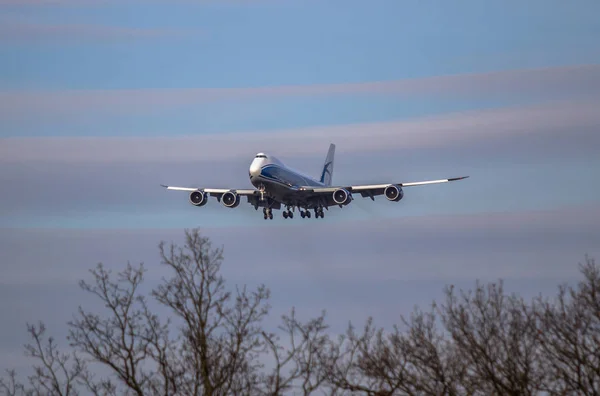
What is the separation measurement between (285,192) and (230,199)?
4.92 m

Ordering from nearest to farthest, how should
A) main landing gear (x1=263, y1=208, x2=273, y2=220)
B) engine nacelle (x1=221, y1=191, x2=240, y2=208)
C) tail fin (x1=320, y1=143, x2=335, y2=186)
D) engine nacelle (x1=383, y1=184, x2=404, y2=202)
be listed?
1. engine nacelle (x1=383, y1=184, x2=404, y2=202)
2. engine nacelle (x1=221, y1=191, x2=240, y2=208)
3. main landing gear (x1=263, y1=208, x2=273, y2=220)
4. tail fin (x1=320, y1=143, x2=335, y2=186)

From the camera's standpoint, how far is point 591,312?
1577 inches

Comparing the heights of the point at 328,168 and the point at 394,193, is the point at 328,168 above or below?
above

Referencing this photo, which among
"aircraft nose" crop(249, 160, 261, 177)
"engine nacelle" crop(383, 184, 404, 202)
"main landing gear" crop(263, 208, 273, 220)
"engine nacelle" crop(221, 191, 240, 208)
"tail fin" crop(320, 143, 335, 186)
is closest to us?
"aircraft nose" crop(249, 160, 261, 177)

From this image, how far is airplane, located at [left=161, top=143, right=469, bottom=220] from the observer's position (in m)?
88.6

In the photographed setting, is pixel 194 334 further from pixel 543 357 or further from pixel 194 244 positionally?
pixel 543 357

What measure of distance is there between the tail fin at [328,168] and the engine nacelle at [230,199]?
130ft

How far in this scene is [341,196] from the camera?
90688 millimetres

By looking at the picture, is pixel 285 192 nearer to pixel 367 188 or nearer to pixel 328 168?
pixel 367 188

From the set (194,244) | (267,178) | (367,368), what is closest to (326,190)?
(267,178)

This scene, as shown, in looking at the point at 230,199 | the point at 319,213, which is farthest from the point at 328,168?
the point at 230,199

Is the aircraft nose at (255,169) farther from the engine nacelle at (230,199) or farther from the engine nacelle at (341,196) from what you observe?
the engine nacelle at (341,196)

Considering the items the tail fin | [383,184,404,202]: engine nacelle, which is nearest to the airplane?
[383,184,404,202]: engine nacelle

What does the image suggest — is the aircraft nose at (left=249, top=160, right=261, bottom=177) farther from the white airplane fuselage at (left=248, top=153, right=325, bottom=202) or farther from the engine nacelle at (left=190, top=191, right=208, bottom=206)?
the engine nacelle at (left=190, top=191, right=208, bottom=206)
